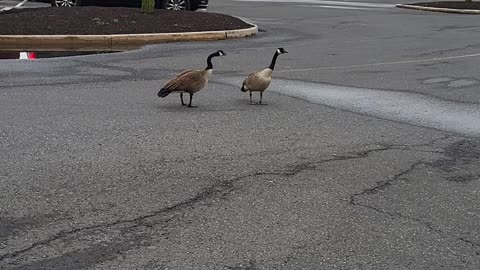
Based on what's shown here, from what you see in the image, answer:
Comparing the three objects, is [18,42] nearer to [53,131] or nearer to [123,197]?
[53,131]

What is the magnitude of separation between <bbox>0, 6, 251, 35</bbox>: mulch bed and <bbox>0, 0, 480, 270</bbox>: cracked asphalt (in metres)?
4.45

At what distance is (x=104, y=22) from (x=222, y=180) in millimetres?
11584

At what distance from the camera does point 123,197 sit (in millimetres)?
5738

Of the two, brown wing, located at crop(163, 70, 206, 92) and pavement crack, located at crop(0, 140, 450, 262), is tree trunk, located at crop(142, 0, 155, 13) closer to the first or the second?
brown wing, located at crop(163, 70, 206, 92)

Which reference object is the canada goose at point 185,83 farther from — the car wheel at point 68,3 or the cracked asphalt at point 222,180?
the car wheel at point 68,3

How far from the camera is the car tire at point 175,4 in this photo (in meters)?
21.2

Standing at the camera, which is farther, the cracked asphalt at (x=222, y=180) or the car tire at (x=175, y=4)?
the car tire at (x=175, y=4)

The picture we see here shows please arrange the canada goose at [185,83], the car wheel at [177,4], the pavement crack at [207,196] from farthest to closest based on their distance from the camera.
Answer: the car wheel at [177,4] < the canada goose at [185,83] < the pavement crack at [207,196]

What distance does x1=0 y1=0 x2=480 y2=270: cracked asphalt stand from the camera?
15.8 ft

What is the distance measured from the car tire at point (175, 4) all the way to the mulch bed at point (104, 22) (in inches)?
86.3

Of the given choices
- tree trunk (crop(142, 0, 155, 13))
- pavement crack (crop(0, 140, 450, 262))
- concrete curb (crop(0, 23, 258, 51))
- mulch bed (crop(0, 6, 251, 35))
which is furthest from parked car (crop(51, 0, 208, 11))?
A: pavement crack (crop(0, 140, 450, 262))

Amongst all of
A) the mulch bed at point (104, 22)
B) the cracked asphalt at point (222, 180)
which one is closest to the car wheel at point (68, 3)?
the mulch bed at point (104, 22)

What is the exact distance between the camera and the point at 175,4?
21609 mm

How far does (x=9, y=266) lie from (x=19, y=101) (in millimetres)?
5199
